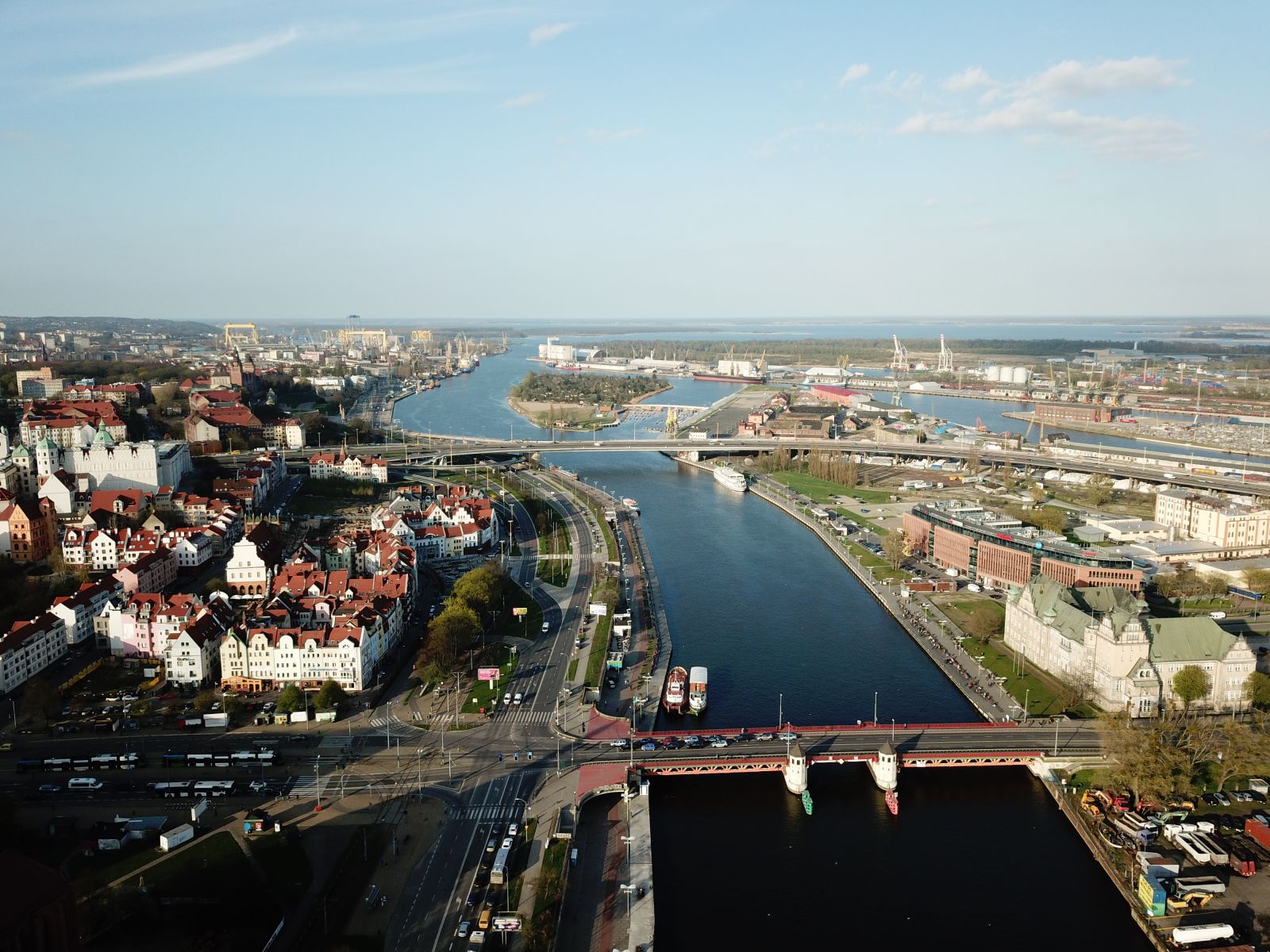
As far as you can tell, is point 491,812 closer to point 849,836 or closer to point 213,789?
point 213,789

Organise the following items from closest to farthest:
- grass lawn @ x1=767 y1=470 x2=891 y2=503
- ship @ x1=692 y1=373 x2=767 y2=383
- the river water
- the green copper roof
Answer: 1. the river water
2. the green copper roof
3. grass lawn @ x1=767 y1=470 x2=891 y2=503
4. ship @ x1=692 y1=373 x2=767 y2=383

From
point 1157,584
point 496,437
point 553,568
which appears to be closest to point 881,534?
point 1157,584

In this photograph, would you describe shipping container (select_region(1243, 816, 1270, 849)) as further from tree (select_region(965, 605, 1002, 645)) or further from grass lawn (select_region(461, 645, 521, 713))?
grass lawn (select_region(461, 645, 521, 713))

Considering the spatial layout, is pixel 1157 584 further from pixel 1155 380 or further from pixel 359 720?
pixel 1155 380

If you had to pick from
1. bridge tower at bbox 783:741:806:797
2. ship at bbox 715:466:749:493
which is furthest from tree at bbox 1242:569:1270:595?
ship at bbox 715:466:749:493

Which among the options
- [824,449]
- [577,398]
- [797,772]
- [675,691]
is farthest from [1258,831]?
[577,398]

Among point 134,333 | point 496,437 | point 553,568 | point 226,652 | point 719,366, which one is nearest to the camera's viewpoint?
point 226,652

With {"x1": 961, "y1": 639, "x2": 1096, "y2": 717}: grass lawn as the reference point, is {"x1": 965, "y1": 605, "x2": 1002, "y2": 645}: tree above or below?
above
